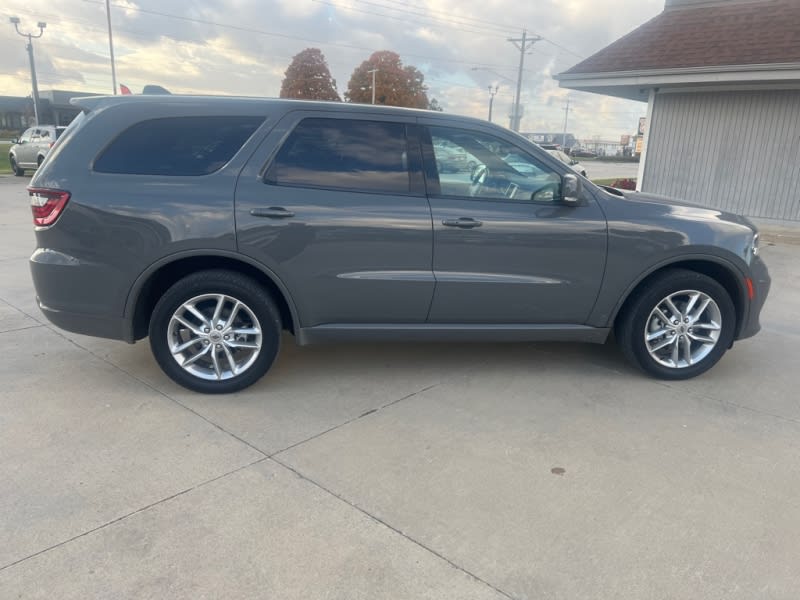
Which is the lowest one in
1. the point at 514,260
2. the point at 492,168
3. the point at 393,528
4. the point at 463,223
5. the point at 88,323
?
the point at 393,528

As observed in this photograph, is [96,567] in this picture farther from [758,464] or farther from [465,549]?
[758,464]

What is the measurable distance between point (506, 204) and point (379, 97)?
66343mm

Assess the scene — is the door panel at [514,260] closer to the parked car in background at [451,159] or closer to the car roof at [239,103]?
the parked car in background at [451,159]

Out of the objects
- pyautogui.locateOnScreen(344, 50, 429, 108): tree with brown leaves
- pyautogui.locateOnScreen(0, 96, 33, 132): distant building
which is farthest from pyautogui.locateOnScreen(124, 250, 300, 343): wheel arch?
pyautogui.locateOnScreen(0, 96, 33, 132): distant building

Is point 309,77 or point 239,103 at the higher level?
point 309,77

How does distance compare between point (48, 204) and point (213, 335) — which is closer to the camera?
point (48, 204)

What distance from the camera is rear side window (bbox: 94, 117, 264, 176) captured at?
11.7 feet

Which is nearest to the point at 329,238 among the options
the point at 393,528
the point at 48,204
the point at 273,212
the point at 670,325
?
the point at 273,212

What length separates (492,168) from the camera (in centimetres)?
392

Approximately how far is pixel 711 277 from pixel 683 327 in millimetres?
466

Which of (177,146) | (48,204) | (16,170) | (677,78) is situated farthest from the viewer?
(16,170)

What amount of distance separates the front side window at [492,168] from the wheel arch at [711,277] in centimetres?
89

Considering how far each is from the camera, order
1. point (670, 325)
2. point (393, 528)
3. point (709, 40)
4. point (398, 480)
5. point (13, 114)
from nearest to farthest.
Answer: point (393, 528) < point (398, 480) < point (670, 325) < point (709, 40) < point (13, 114)

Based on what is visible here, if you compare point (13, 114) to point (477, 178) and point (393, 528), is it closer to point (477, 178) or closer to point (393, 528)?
point (477, 178)
